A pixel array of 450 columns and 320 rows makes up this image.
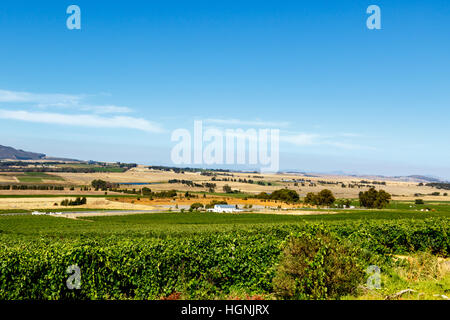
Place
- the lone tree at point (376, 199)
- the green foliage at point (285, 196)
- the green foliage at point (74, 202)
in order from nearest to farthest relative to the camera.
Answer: the lone tree at point (376, 199)
the green foliage at point (74, 202)
the green foliage at point (285, 196)

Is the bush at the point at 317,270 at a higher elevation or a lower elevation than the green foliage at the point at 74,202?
higher

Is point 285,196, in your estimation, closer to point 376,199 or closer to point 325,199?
point 325,199

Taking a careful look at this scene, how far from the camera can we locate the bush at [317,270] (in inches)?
378

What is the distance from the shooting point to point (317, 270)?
31.5 ft

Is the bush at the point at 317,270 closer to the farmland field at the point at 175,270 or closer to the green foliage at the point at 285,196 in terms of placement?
the farmland field at the point at 175,270

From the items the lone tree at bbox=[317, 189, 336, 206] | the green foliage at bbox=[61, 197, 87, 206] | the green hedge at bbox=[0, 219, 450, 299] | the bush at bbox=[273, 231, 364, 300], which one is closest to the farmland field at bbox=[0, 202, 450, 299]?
the green hedge at bbox=[0, 219, 450, 299]

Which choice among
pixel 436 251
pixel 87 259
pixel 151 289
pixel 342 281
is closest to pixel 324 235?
pixel 342 281

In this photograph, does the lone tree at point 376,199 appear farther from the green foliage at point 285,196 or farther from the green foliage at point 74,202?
the green foliage at point 74,202

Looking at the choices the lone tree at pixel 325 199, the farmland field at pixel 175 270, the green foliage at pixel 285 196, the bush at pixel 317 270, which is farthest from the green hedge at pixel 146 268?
the green foliage at pixel 285 196

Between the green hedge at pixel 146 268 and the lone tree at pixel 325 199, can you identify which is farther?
the lone tree at pixel 325 199

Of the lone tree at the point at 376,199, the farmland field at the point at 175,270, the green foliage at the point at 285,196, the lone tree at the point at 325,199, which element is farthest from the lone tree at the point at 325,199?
the farmland field at the point at 175,270

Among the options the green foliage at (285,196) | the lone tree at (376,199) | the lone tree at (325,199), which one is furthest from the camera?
the green foliage at (285,196)

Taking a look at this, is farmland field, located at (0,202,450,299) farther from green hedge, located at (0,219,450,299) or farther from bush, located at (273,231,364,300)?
bush, located at (273,231,364,300)

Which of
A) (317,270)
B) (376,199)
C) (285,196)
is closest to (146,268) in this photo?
(317,270)
